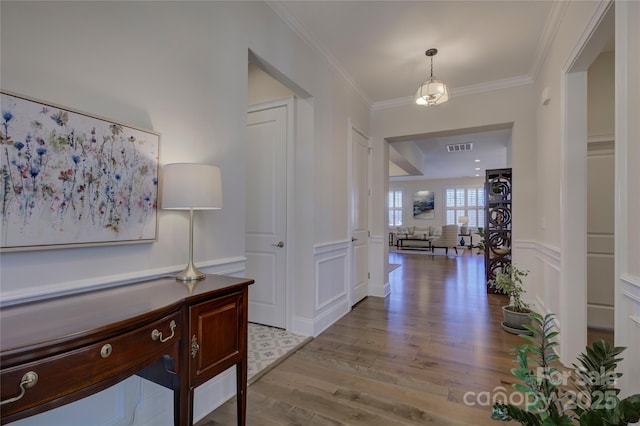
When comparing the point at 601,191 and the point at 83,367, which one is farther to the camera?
the point at 601,191

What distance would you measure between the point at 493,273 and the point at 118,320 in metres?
5.36

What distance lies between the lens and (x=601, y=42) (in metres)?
2.01

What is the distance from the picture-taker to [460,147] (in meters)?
7.08

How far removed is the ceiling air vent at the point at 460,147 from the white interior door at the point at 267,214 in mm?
5133

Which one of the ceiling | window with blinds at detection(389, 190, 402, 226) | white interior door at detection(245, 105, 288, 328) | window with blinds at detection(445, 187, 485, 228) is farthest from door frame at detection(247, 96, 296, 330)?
window with blinds at detection(445, 187, 485, 228)

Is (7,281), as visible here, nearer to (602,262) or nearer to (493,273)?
(602,262)

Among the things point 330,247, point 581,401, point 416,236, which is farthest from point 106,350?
point 416,236

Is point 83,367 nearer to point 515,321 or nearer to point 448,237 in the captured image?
point 515,321

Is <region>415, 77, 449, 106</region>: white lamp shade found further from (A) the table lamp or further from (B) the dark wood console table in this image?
(B) the dark wood console table

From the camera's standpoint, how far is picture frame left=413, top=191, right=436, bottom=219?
42.1 feet

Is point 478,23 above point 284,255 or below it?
above

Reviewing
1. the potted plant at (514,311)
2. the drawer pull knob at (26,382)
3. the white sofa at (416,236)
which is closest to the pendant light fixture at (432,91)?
the potted plant at (514,311)

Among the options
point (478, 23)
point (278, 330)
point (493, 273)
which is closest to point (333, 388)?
point (278, 330)

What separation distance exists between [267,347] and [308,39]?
2.93 metres
